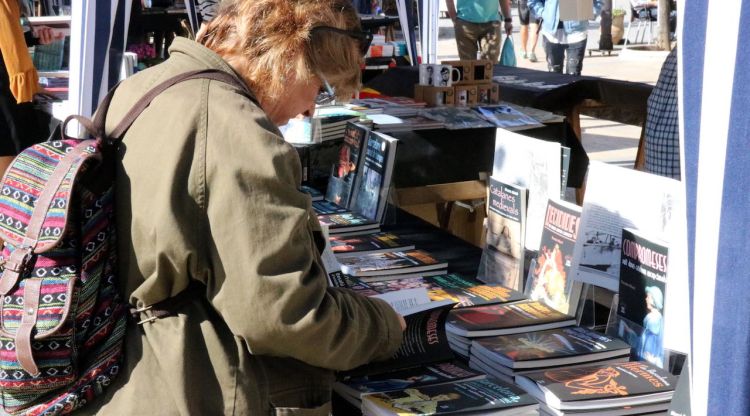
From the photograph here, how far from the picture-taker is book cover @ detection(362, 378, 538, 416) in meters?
1.68

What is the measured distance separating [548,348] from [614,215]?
1.26 feet

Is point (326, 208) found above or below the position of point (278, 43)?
below

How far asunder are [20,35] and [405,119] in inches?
80.2

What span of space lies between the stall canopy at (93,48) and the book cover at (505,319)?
7.25 ft

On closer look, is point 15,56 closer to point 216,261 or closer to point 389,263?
point 389,263

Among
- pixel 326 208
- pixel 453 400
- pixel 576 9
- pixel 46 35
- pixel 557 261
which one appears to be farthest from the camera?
pixel 46 35

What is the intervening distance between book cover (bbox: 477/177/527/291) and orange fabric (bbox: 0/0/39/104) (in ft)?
9.25

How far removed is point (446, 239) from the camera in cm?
296

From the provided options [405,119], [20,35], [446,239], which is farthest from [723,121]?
[20,35]

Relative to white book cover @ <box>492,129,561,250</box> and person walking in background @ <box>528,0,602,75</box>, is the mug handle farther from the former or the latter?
person walking in background @ <box>528,0,602,75</box>

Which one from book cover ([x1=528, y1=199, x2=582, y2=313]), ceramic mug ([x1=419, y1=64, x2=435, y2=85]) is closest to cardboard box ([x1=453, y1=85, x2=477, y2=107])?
ceramic mug ([x1=419, y1=64, x2=435, y2=85])

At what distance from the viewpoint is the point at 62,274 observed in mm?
1423

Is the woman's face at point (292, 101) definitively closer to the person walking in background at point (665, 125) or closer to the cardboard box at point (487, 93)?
the person walking in background at point (665, 125)

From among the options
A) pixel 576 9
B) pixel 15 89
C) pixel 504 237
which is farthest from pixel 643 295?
pixel 15 89
